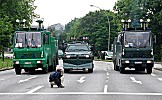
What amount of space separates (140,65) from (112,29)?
79822mm

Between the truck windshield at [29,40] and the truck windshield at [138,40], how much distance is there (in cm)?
602

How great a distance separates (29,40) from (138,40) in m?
7.44

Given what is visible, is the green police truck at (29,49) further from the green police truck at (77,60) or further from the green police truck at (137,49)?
the green police truck at (137,49)

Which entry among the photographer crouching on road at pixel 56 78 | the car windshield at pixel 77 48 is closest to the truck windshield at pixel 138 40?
the car windshield at pixel 77 48

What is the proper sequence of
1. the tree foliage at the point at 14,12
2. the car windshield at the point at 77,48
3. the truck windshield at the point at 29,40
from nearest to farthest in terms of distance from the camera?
the truck windshield at the point at 29,40, the car windshield at the point at 77,48, the tree foliage at the point at 14,12

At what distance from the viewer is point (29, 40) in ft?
104

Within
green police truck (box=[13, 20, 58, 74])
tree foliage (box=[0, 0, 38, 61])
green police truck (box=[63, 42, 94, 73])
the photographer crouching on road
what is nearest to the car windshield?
green police truck (box=[63, 42, 94, 73])

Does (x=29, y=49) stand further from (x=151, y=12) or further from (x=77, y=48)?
(x=151, y=12)

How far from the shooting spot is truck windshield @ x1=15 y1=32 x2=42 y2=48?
31734 millimetres

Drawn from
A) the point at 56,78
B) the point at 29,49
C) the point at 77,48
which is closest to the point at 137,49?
the point at 77,48

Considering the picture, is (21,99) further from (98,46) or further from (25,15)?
(98,46)

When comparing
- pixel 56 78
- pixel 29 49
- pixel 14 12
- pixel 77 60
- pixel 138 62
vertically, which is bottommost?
pixel 56 78

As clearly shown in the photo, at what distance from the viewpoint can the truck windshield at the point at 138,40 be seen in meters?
32.4

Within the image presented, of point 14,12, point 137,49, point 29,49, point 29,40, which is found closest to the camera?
point 29,49
